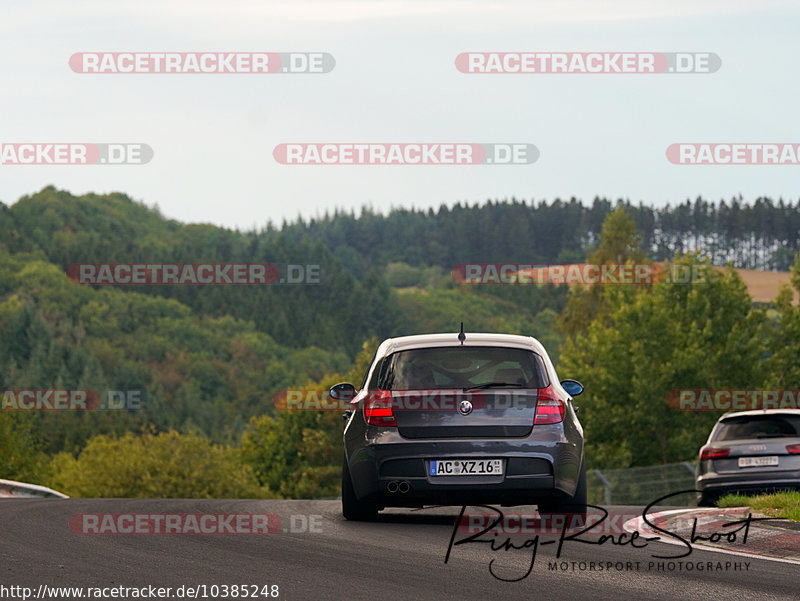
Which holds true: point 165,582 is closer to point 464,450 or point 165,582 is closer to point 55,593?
point 55,593

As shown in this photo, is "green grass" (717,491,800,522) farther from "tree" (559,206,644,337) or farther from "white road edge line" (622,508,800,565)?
"tree" (559,206,644,337)

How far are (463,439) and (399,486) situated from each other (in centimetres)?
68

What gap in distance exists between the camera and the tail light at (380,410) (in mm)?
10938

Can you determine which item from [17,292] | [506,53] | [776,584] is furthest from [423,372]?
[17,292]

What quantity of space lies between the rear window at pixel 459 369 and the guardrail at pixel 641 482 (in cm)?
1610

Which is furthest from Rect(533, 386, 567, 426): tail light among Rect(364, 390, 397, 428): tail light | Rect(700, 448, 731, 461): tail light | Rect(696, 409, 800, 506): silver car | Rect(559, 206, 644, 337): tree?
Rect(559, 206, 644, 337): tree

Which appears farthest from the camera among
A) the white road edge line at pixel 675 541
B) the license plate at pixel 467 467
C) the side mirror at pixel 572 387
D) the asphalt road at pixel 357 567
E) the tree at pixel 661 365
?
the tree at pixel 661 365

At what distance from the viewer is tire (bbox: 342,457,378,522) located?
37.0 feet

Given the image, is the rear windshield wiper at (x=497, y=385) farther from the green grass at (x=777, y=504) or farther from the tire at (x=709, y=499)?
the tire at (x=709, y=499)

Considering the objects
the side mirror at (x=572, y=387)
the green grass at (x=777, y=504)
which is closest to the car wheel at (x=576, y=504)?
the side mirror at (x=572, y=387)

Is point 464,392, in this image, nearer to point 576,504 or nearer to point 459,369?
point 459,369

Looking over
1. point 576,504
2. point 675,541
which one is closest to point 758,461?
point 576,504

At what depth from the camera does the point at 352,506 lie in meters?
11.4

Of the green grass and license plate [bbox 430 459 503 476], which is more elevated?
license plate [bbox 430 459 503 476]
